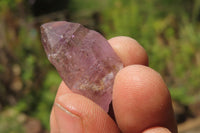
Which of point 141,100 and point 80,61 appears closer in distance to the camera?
point 141,100

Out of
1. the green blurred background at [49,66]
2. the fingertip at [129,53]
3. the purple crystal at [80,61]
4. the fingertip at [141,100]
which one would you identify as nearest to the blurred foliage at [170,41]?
the green blurred background at [49,66]

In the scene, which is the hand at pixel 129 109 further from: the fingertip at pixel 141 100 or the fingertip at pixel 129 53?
the fingertip at pixel 129 53

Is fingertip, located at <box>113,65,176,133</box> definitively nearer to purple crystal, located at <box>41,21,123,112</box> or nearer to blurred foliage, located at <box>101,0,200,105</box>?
purple crystal, located at <box>41,21,123,112</box>

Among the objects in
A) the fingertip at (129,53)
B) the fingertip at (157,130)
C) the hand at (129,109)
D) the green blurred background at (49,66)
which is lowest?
the green blurred background at (49,66)

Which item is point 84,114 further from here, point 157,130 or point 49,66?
point 49,66

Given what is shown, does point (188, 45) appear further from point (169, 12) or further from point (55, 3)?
point (55, 3)

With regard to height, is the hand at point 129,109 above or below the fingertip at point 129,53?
below

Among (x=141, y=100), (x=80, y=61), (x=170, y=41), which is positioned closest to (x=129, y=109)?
(x=141, y=100)
